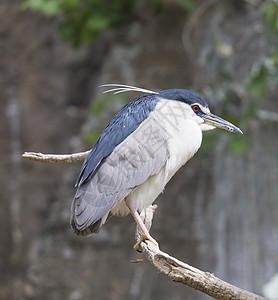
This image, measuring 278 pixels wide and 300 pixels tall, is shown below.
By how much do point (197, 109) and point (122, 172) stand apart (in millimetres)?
435

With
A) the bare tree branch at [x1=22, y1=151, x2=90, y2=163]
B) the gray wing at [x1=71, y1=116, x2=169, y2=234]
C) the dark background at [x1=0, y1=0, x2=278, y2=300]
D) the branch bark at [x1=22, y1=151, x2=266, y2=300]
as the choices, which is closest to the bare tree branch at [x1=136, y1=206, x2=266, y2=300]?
the branch bark at [x1=22, y1=151, x2=266, y2=300]

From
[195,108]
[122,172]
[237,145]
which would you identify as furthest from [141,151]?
[237,145]

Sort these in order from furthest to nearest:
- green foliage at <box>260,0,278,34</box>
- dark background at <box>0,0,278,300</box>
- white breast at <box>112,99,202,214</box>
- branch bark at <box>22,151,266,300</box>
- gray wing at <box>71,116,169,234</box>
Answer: dark background at <box>0,0,278,300</box> < green foliage at <box>260,0,278,34</box> < white breast at <box>112,99,202,214</box> < gray wing at <box>71,116,169,234</box> < branch bark at <box>22,151,266,300</box>

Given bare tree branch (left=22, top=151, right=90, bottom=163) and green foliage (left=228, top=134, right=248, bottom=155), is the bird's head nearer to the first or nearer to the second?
bare tree branch (left=22, top=151, right=90, bottom=163)

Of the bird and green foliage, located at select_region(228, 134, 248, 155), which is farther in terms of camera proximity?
green foliage, located at select_region(228, 134, 248, 155)

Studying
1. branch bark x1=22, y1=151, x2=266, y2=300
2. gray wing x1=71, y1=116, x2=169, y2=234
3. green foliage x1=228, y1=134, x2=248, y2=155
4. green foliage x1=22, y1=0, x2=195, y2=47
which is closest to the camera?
branch bark x1=22, y1=151, x2=266, y2=300

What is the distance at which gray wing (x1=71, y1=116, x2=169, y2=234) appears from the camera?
2100mm

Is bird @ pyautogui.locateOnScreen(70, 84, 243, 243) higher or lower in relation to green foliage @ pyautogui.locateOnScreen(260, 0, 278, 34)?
lower

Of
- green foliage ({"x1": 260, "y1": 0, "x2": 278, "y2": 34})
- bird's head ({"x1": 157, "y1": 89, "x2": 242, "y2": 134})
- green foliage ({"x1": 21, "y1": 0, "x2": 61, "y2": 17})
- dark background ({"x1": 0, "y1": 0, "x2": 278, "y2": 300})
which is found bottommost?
dark background ({"x1": 0, "y1": 0, "x2": 278, "y2": 300})

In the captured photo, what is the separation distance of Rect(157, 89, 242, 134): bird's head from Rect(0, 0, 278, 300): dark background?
4.60 feet

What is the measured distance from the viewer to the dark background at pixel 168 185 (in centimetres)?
397

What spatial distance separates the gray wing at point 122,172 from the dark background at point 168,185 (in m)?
1.53

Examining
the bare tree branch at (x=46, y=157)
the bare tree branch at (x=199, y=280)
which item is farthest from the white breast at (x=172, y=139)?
the bare tree branch at (x=199, y=280)

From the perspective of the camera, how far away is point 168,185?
13.8ft
